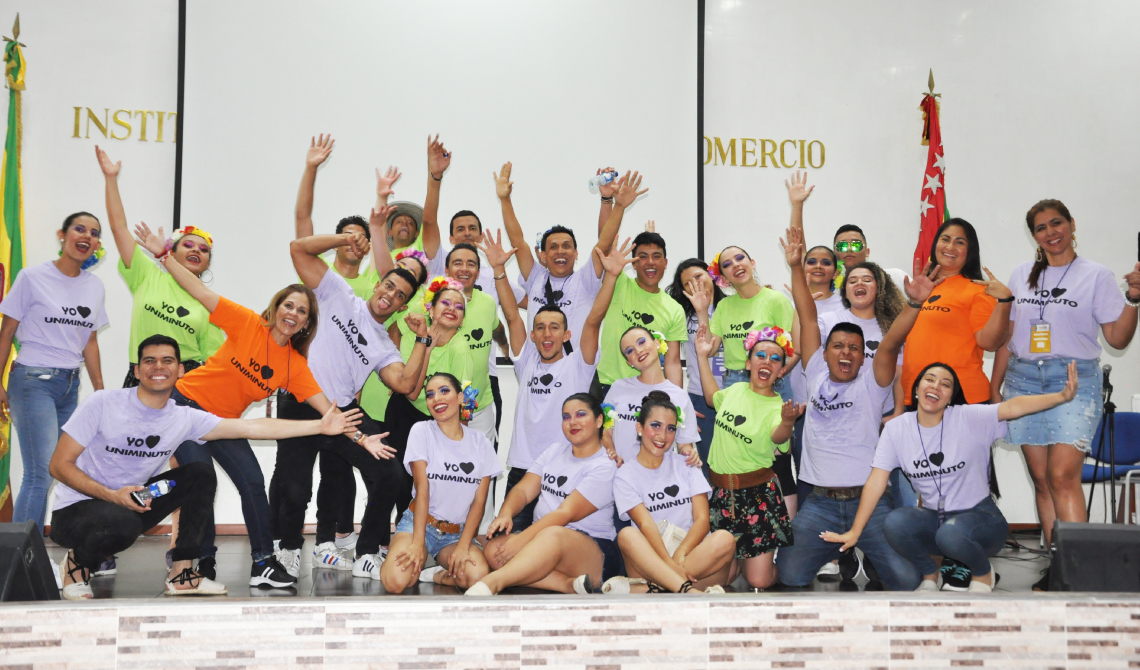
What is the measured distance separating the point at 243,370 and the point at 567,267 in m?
1.72

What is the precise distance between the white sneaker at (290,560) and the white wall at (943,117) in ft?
11.8

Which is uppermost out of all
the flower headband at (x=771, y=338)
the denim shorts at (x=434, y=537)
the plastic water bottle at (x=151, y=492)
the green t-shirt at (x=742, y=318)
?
the green t-shirt at (x=742, y=318)

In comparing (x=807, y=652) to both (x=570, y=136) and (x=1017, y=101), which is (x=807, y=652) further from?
(x=1017, y=101)

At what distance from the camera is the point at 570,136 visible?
236 inches

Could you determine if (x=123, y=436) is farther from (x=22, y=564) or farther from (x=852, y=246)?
(x=852, y=246)

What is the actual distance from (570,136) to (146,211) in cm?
285

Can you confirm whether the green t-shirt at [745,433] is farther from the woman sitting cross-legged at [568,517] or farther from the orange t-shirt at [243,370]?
the orange t-shirt at [243,370]

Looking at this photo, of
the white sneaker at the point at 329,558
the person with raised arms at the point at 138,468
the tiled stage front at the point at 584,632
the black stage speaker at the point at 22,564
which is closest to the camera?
the tiled stage front at the point at 584,632

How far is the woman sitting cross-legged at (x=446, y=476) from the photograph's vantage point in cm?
381

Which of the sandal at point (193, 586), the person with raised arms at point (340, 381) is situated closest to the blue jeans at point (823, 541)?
the person with raised arms at point (340, 381)

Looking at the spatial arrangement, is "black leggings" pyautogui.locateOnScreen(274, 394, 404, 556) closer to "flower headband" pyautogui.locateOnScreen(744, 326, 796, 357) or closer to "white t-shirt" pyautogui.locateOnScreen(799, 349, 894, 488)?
"flower headband" pyautogui.locateOnScreen(744, 326, 796, 357)

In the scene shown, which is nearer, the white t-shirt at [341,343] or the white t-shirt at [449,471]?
the white t-shirt at [449,471]

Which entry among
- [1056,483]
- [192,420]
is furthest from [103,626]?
[1056,483]

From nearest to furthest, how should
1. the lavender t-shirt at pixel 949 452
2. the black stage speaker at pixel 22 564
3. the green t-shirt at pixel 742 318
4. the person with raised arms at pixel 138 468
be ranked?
the black stage speaker at pixel 22 564
the person with raised arms at pixel 138 468
the lavender t-shirt at pixel 949 452
the green t-shirt at pixel 742 318
